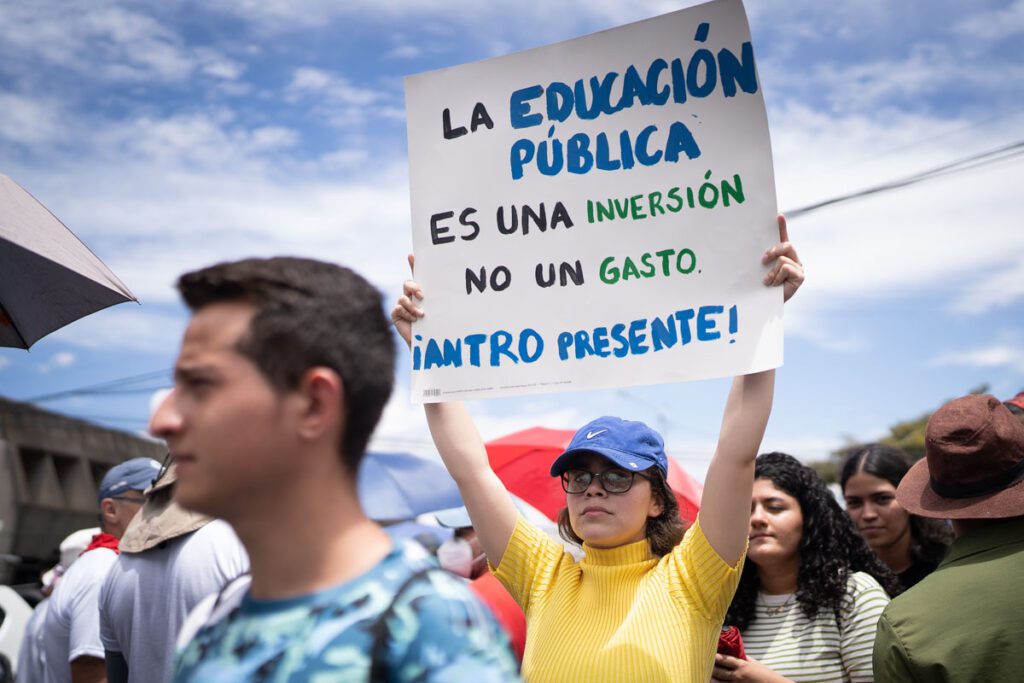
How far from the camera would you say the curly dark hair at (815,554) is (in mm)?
3258

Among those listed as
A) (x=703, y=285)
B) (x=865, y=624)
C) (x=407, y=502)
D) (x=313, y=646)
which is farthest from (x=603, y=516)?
(x=407, y=502)

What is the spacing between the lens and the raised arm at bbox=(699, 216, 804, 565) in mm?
2398

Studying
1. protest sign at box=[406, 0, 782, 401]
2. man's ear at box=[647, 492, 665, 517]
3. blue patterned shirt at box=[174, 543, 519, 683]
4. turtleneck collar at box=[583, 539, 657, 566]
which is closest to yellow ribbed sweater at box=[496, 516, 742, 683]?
turtleneck collar at box=[583, 539, 657, 566]

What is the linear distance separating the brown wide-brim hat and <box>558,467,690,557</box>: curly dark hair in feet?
2.34

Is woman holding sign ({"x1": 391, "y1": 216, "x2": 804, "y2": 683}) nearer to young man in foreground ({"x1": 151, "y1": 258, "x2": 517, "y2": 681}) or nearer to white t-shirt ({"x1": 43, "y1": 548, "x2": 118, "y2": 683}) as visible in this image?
young man in foreground ({"x1": 151, "y1": 258, "x2": 517, "y2": 681})

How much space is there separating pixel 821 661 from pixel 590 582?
2.90ft

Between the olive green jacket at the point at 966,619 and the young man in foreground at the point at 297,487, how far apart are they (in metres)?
1.57

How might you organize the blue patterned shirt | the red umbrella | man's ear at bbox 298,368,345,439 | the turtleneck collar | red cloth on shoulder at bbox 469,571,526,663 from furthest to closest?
the red umbrella < red cloth on shoulder at bbox 469,571,526,663 < the turtleneck collar < man's ear at bbox 298,368,345,439 < the blue patterned shirt

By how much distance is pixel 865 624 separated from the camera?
3.13m

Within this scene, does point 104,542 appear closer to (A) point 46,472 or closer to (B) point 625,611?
(B) point 625,611

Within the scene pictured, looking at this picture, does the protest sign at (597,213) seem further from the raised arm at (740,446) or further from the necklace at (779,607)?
the necklace at (779,607)

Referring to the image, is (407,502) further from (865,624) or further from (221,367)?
(221,367)

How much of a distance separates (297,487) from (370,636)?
239mm

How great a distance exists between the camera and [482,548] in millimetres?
3100
